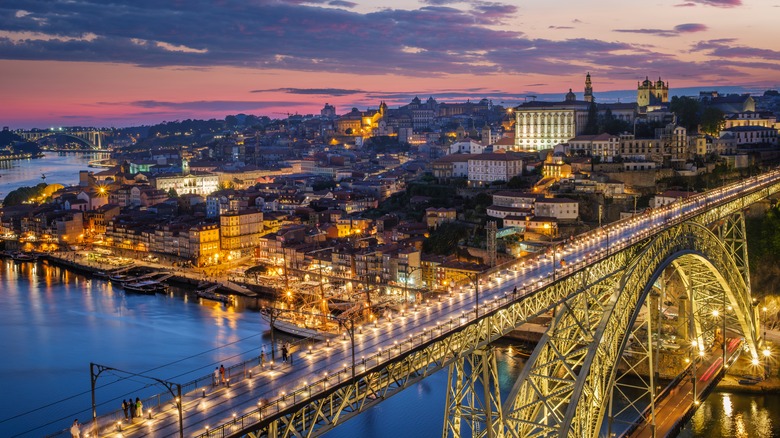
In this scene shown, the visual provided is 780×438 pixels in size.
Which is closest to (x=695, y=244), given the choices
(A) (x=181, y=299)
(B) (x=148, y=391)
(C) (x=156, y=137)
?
(B) (x=148, y=391)

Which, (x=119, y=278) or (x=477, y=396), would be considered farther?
(x=119, y=278)

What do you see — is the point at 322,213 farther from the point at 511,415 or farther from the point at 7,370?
the point at 511,415

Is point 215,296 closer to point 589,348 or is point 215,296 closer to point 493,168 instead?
point 493,168

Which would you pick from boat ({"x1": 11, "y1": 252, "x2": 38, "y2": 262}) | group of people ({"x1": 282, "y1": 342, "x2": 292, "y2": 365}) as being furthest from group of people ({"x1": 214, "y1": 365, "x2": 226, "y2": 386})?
boat ({"x1": 11, "y1": 252, "x2": 38, "y2": 262})

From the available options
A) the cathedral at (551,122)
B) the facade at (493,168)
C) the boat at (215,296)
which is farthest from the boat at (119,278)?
the cathedral at (551,122)

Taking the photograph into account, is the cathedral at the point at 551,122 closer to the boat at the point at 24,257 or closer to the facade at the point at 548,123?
the facade at the point at 548,123

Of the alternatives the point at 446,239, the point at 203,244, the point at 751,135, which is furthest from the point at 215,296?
the point at 751,135
